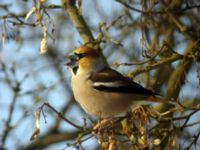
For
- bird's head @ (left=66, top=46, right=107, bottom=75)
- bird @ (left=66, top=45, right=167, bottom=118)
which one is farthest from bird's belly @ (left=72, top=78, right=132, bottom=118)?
bird's head @ (left=66, top=46, right=107, bottom=75)

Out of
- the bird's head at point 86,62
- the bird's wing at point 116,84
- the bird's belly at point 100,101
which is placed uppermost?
the bird's head at point 86,62

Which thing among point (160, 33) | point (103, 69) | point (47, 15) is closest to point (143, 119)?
point (47, 15)

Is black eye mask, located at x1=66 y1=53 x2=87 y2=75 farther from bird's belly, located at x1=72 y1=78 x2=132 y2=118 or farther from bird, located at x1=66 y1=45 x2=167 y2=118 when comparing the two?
bird's belly, located at x1=72 y1=78 x2=132 y2=118

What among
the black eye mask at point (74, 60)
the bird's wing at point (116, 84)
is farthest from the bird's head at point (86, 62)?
the bird's wing at point (116, 84)

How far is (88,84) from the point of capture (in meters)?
4.98

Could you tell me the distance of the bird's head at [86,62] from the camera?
5.19 m

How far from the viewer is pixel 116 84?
4.95 meters

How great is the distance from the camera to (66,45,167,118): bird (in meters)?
4.86

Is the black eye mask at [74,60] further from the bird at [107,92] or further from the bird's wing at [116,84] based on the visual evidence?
the bird's wing at [116,84]

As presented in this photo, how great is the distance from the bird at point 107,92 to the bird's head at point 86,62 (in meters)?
0.01

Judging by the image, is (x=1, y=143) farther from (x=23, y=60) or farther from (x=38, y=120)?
(x=38, y=120)

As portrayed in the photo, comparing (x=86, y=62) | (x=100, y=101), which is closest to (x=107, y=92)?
(x=100, y=101)

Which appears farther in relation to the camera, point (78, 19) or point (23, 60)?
point (23, 60)

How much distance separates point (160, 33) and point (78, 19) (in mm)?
1187
